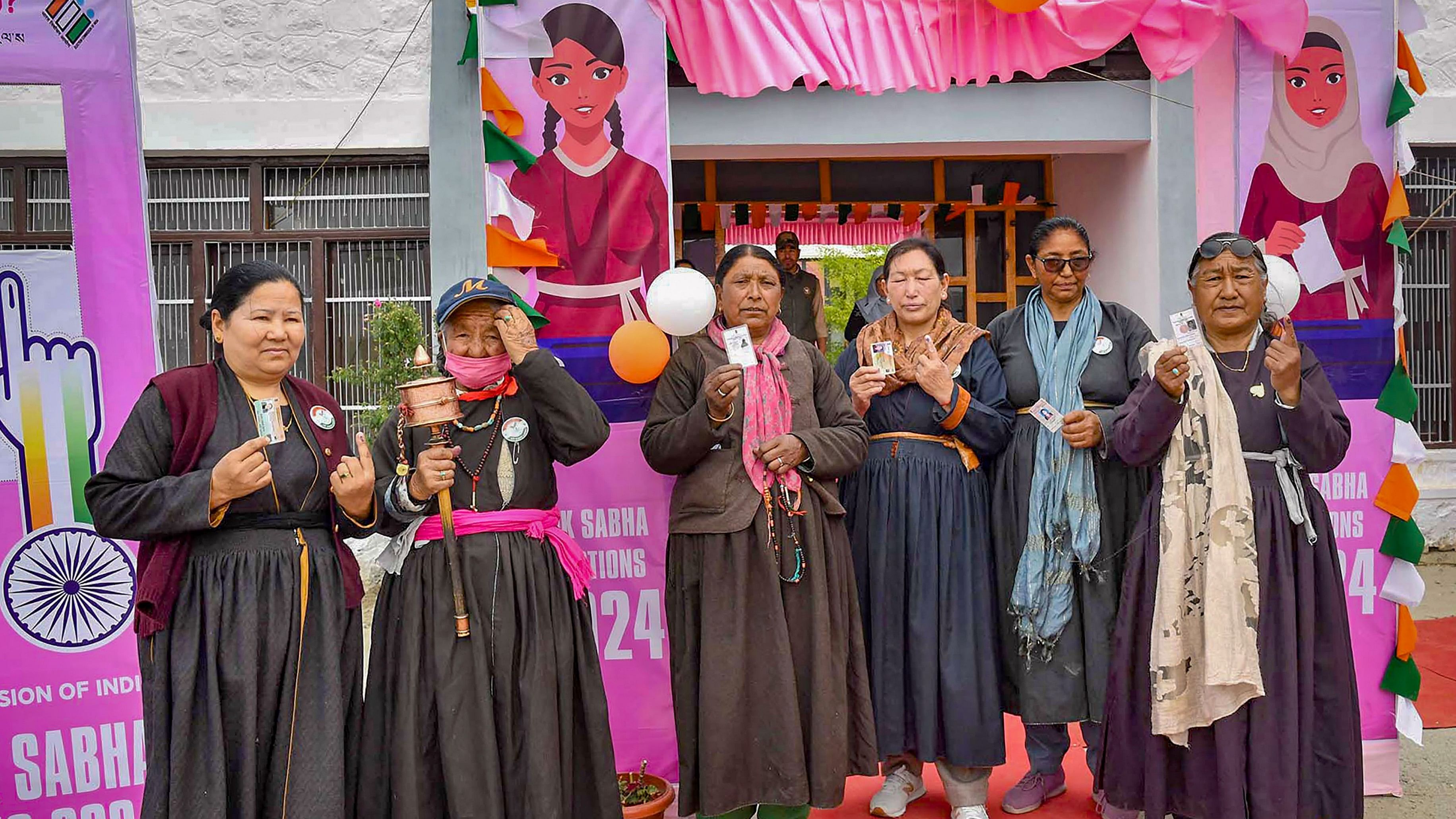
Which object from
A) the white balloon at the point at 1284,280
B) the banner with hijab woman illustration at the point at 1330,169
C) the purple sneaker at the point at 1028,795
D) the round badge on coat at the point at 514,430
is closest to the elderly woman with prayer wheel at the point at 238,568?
the round badge on coat at the point at 514,430

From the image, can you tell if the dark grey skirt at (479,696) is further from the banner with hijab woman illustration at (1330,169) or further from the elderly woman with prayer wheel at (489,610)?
the banner with hijab woman illustration at (1330,169)

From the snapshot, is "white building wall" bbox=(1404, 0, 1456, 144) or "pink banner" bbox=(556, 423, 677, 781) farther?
"white building wall" bbox=(1404, 0, 1456, 144)

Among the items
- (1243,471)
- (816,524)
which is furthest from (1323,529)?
(816,524)

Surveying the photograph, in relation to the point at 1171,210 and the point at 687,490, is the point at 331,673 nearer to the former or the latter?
the point at 687,490

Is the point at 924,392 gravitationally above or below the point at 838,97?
below

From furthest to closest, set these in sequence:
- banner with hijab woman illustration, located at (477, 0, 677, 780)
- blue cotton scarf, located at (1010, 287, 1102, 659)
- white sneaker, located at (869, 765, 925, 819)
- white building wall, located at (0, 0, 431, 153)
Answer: white building wall, located at (0, 0, 431, 153)
banner with hijab woman illustration, located at (477, 0, 677, 780)
white sneaker, located at (869, 765, 925, 819)
blue cotton scarf, located at (1010, 287, 1102, 659)

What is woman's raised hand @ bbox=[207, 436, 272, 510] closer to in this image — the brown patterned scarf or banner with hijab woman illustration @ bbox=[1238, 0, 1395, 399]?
the brown patterned scarf

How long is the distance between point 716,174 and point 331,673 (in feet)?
18.6

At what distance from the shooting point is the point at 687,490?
11.9ft

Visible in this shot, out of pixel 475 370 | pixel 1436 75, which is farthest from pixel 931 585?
pixel 1436 75

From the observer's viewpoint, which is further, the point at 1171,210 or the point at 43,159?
the point at 43,159

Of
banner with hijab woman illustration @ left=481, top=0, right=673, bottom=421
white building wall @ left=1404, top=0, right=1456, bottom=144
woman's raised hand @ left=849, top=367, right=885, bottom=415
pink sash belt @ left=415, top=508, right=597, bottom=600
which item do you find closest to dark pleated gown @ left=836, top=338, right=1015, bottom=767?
woman's raised hand @ left=849, top=367, right=885, bottom=415

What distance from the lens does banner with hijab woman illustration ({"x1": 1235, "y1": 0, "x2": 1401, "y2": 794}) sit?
446 cm

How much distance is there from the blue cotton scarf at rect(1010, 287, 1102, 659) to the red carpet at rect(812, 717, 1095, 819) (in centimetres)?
74
